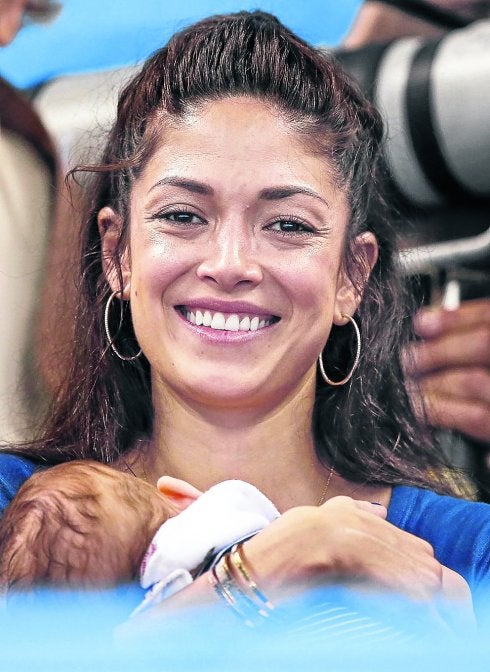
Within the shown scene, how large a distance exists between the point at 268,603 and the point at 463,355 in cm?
45

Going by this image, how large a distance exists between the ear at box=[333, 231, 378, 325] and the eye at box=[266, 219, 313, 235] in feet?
0.22

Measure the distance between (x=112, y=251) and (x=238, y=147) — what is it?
16 centimetres

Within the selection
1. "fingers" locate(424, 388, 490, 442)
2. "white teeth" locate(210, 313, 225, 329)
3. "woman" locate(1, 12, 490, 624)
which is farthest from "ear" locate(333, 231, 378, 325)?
"fingers" locate(424, 388, 490, 442)

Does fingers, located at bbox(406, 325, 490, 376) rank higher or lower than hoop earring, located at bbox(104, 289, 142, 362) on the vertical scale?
lower

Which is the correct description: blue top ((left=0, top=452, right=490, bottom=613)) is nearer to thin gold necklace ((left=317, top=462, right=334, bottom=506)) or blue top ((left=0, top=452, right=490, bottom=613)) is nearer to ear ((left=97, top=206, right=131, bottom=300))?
thin gold necklace ((left=317, top=462, right=334, bottom=506))

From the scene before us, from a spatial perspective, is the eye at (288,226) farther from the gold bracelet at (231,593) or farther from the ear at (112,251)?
A: the gold bracelet at (231,593)

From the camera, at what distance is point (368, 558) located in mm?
791

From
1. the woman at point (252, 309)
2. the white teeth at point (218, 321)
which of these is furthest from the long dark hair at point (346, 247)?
the white teeth at point (218, 321)

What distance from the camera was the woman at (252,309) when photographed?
33.0 inches

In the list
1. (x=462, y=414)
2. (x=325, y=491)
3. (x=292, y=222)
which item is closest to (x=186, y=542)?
(x=325, y=491)

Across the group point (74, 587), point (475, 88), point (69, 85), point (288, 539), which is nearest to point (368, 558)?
point (288, 539)

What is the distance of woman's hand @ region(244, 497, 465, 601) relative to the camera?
77 cm

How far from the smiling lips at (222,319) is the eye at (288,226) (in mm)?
75

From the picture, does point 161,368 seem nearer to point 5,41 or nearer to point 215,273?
point 215,273
